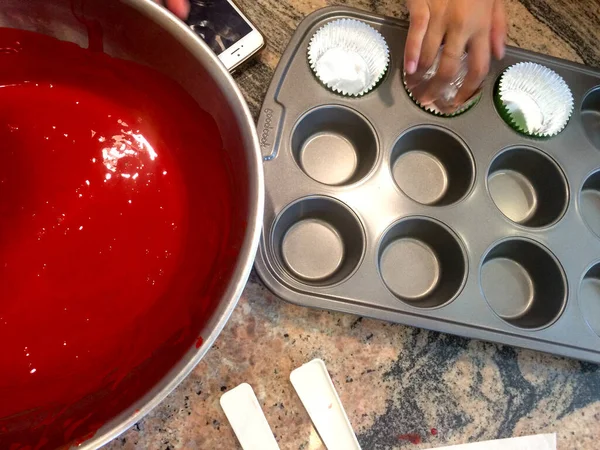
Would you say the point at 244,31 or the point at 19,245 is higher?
the point at 244,31

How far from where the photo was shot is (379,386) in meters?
0.77

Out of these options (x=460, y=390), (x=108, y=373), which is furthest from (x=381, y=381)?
(x=108, y=373)

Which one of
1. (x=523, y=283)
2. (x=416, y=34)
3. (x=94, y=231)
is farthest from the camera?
(x=523, y=283)

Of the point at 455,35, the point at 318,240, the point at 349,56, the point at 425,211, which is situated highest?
the point at 455,35

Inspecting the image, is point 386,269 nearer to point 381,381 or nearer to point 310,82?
point 381,381

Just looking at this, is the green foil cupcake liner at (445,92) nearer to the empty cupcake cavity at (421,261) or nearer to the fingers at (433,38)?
the fingers at (433,38)

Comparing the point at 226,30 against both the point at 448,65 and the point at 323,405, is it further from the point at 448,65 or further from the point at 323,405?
the point at 323,405

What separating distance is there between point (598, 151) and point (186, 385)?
847 mm

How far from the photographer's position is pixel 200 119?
0.67 m

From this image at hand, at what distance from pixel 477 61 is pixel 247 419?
701 mm

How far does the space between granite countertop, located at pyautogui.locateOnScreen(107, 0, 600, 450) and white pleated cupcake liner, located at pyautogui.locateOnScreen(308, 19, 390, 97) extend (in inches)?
15.8

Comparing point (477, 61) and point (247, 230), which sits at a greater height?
point (477, 61)

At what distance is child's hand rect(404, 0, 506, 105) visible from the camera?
82cm

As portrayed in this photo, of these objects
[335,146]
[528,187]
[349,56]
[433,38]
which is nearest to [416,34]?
[433,38]
